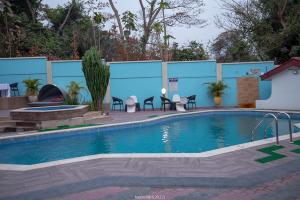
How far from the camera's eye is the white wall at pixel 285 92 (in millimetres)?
15406

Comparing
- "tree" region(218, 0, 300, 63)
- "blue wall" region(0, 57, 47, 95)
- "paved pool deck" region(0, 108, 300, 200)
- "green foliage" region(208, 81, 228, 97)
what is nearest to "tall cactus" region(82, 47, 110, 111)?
"blue wall" region(0, 57, 47, 95)

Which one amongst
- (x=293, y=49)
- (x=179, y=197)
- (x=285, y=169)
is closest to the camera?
(x=179, y=197)

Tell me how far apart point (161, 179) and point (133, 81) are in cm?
1356

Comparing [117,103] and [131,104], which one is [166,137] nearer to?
[131,104]

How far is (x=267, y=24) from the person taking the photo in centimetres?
2320

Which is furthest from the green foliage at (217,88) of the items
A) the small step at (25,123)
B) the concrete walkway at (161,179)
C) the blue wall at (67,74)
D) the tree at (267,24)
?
the concrete walkway at (161,179)

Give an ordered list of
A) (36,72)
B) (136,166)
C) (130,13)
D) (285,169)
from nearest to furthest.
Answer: (285,169) < (136,166) < (36,72) < (130,13)

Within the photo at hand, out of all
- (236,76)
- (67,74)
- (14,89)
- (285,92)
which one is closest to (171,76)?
(236,76)

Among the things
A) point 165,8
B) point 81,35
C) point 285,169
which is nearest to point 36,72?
point 81,35

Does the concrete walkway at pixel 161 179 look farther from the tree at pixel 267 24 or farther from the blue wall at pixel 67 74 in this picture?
the tree at pixel 267 24

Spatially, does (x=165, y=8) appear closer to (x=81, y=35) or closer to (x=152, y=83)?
(x=81, y=35)

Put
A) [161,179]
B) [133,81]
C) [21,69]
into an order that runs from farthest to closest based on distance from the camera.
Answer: [133,81] → [21,69] → [161,179]

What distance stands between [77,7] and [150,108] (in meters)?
14.3

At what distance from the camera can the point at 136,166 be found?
5.96 m
